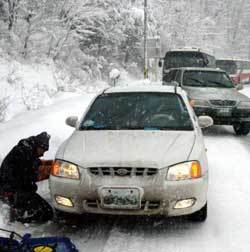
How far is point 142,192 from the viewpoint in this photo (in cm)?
424

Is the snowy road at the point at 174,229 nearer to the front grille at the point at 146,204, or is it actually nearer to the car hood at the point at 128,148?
the front grille at the point at 146,204

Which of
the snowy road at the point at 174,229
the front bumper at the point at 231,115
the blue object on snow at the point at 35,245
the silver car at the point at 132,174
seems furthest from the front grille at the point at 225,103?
the blue object on snow at the point at 35,245

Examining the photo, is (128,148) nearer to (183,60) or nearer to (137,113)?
(137,113)

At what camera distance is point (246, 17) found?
75.1m

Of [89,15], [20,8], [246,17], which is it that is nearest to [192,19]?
[246,17]

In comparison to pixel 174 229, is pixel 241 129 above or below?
below

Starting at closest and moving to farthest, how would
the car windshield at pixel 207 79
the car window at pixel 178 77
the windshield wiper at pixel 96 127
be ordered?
the windshield wiper at pixel 96 127 < the car windshield at pixel 207 79 < the car window at pixel 178 77

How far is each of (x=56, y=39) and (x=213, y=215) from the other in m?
18.4

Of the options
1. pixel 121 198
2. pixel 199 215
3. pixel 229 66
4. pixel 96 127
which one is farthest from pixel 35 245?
pixel 229 66

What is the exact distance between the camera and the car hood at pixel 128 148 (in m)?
4.38

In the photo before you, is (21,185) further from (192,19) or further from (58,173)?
(192,19)

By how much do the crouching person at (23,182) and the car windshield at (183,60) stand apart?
19.7 metres

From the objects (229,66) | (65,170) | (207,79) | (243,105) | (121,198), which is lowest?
(229,66)

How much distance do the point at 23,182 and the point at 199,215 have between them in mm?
1915
